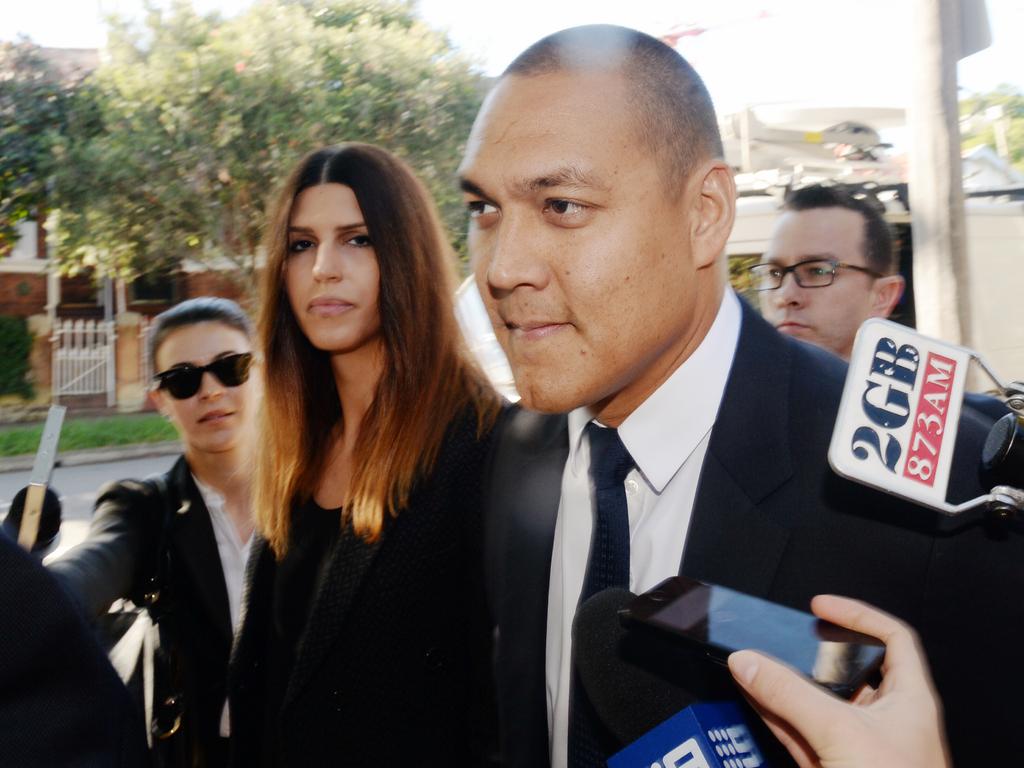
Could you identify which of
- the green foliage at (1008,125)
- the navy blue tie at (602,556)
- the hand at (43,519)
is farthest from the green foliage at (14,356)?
the green foliage at (1008,125)

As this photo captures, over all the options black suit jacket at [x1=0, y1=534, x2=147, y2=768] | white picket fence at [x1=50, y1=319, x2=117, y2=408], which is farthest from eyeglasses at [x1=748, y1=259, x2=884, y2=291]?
white picket fence at [x1=50, y1=319, x2=117, y2=408]

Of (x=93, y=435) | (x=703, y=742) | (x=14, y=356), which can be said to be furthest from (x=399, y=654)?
(x=14, y=356)

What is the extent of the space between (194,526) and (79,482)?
380 inches

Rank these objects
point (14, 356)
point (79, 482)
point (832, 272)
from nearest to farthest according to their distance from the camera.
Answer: point (832, 272) < point (79, 482) < point (14, 356)

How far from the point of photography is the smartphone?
896 mm

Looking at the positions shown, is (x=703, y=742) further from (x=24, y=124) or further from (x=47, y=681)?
(x=24, y=124)

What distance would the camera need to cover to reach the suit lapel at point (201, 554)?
95.0 inches

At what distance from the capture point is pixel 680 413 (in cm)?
151

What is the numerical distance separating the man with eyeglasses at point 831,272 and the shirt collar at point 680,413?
5.38ft

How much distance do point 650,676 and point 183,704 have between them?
1528 mm

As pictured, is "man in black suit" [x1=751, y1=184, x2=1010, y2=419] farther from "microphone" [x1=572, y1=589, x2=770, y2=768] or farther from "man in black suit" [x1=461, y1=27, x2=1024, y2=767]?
"microphone" [x1=572, y1=589, x2=770, y2=768]

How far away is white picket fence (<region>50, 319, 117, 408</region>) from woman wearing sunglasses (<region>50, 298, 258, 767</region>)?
16511mm

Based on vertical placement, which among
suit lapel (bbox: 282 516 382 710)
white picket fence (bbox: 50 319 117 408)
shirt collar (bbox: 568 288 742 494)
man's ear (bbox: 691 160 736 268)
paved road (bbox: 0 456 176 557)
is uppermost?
man's ear (bbox: 691 160 736 268)

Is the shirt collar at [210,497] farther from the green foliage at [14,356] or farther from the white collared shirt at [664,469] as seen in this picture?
the green foliage at [14,356]
